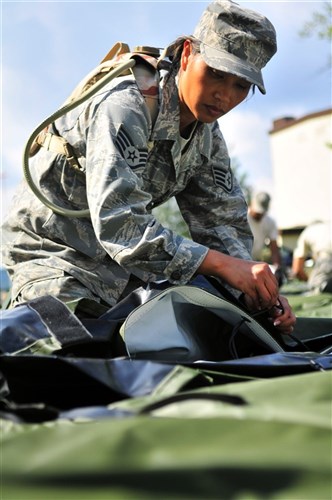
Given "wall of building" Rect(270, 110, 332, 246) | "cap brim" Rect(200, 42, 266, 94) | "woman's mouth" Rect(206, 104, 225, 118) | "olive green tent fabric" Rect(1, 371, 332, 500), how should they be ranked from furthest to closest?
"wall of building" Rect(270, 110, 332, 246) < "woman's mouth" Rect(206, 104, 225, 118) < "cap brim" Rect(200, 42, 266, 94) < "olive green tent fabric" Rect(1, 371, 332, 500)

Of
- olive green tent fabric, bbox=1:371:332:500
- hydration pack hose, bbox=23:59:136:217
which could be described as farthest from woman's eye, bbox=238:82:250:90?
olive green tent fabric, bbox=1:371:332:500

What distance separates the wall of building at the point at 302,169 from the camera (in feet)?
84.2

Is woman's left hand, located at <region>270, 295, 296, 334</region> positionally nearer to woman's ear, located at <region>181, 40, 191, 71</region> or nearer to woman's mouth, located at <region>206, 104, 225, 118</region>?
woman's mouth, located at <region>206, 104, 225, 118</region>

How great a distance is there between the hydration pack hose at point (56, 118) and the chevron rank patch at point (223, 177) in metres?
0.58

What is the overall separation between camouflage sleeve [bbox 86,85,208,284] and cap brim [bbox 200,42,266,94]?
258 mm

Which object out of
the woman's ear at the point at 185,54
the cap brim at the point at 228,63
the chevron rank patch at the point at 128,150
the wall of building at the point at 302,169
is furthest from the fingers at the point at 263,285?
the wall of building at the point at 302,169

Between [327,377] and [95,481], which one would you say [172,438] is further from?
[327,377]

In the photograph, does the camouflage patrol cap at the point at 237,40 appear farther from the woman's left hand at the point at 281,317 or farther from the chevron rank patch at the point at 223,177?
the woman's left hand at the point at 281,317

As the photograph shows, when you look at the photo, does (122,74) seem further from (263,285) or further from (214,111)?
(263,285)

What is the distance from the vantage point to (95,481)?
849mm

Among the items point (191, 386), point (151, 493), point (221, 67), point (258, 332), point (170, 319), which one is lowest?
point (258, 332)

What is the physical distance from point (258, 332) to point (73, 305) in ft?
1.69

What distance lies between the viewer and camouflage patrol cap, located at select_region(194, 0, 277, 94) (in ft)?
6.63

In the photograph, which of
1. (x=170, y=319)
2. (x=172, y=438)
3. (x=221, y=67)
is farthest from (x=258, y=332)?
(x=172, y=438)
